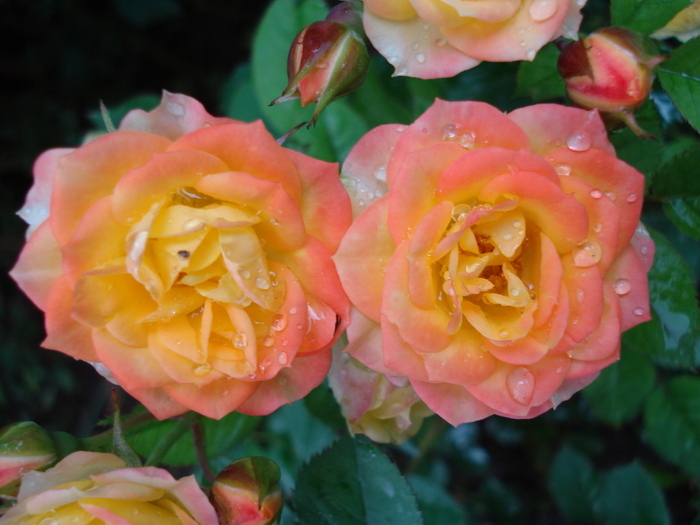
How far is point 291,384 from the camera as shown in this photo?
0.81 meters

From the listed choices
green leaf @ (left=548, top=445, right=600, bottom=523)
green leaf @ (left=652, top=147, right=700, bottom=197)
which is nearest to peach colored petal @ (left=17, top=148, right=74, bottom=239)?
green leaf @ (left=652, top=147, right=700, bottom=197)

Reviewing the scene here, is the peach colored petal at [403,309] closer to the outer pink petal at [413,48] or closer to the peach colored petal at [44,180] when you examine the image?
the outer pink petal at [413,48]

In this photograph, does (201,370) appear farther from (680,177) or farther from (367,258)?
(680,177)

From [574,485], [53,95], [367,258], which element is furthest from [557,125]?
[53,95]

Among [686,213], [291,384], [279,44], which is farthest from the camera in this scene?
[279,44]

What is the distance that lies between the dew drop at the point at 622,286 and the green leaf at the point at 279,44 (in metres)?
0.85

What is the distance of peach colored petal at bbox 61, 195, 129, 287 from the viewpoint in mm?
695

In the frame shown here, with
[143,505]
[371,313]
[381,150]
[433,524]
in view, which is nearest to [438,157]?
[381,150]

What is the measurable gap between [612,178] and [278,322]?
17.8 inches

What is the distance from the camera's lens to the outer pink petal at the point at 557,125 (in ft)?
2.41

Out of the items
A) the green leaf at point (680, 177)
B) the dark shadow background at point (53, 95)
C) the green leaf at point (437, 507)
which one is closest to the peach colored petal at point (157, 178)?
the green leaf at point (680, 177)

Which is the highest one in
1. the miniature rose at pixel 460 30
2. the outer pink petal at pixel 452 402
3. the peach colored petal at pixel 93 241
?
the miniature rose at pixel 460 30

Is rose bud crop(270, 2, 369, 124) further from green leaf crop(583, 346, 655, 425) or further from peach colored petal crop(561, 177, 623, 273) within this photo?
green leaf crop(583, 346, 655, 425)

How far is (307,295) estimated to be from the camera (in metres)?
0.78
